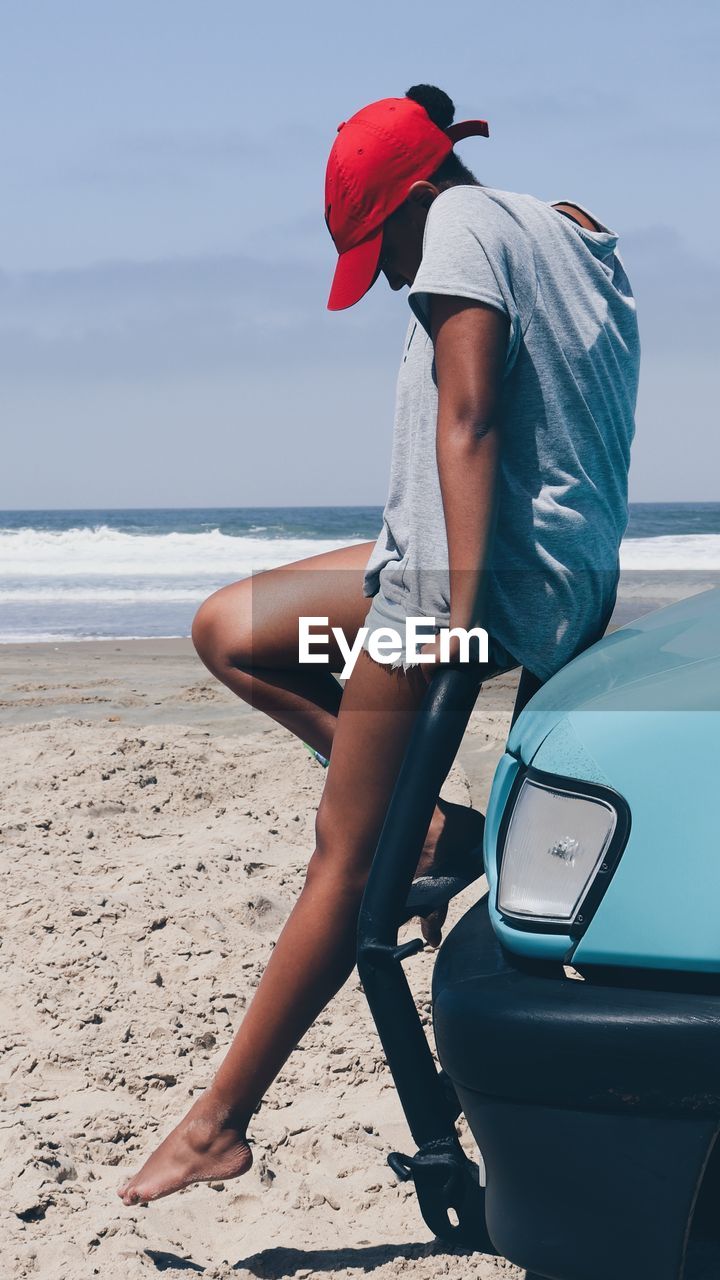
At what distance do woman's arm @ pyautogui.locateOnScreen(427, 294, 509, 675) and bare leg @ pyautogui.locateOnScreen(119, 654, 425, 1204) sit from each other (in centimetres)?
30

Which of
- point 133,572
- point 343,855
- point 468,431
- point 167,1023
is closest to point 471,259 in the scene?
point 468,431

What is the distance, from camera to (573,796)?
1.45 meters

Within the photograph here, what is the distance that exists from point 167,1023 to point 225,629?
47.1 inches

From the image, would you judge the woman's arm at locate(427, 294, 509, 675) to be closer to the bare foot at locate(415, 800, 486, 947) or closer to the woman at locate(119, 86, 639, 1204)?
the woman at locate(119, 86, 639, 1204)

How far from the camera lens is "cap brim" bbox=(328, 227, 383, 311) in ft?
6.58

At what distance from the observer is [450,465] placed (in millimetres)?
1826

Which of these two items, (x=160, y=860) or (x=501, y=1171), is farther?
(x=160, y=860)

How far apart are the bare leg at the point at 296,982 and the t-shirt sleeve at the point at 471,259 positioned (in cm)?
63

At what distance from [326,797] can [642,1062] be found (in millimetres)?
883

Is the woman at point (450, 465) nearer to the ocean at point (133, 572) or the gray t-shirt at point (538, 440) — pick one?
the gray t-shirt at point (538, 440)

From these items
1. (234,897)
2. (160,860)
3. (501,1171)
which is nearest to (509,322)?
(501,1171)

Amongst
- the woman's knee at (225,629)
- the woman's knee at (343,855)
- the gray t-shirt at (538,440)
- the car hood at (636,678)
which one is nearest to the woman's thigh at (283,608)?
the woman's knee at (225,629)

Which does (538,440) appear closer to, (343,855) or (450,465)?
(450,465)

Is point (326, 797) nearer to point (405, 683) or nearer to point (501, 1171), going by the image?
point (405, 683)
